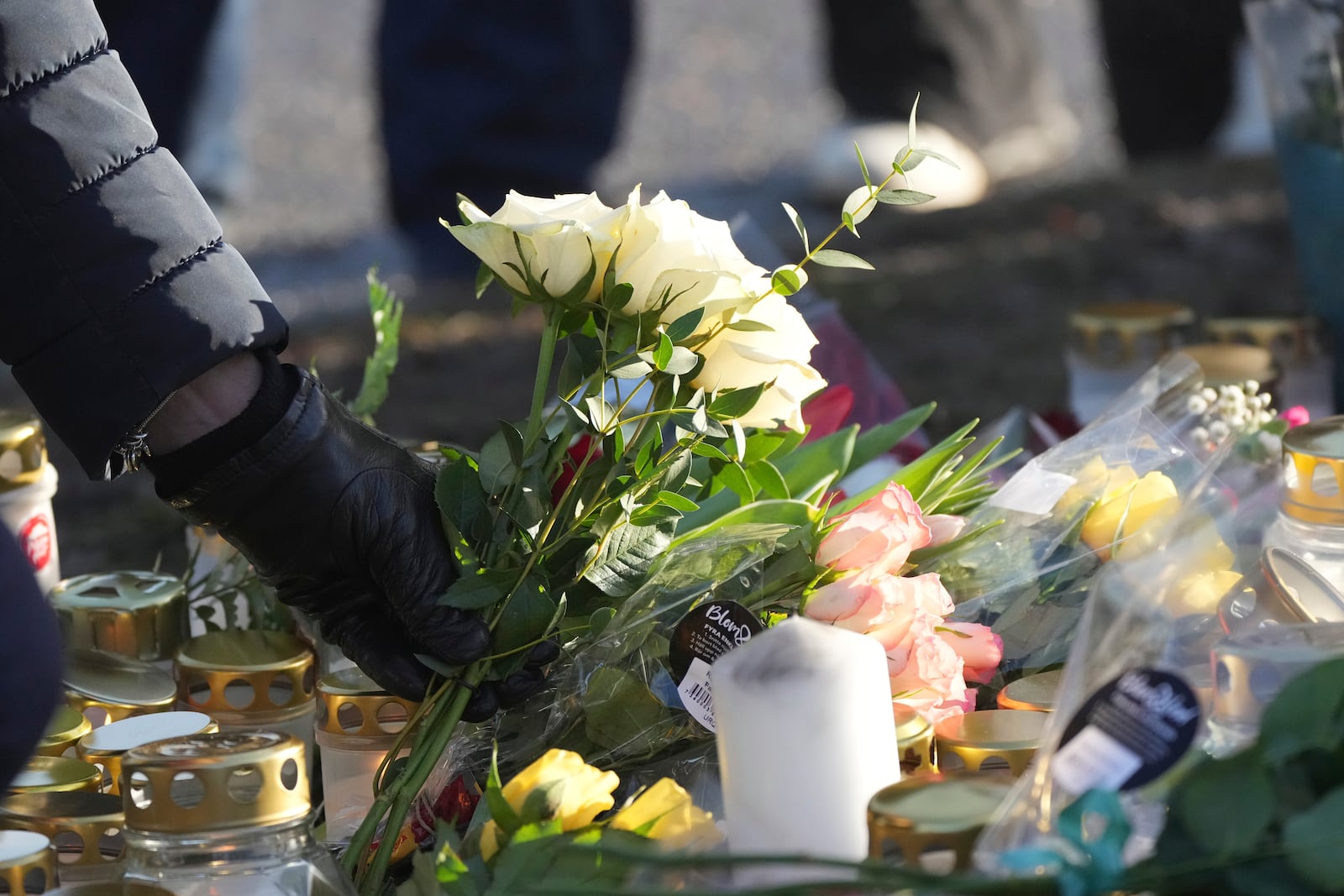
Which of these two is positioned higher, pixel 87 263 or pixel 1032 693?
pixel 87 263

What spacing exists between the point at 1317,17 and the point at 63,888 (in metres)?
1.54

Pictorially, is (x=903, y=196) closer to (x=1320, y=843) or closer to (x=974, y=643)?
(x=974, y=643)

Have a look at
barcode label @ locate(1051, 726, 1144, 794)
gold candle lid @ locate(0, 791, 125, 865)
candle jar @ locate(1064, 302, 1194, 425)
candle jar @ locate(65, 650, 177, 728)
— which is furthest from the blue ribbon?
candle jar @ locate(1064, 302, 1194, 425)

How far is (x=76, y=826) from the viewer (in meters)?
0.93

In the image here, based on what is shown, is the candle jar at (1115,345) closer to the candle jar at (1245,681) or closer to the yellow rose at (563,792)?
the candle jar at (1245,681)

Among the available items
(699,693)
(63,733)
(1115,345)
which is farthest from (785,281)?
(1115,345)

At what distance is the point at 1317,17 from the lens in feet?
5.46

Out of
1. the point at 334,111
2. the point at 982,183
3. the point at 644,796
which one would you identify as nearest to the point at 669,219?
the point at 644,796

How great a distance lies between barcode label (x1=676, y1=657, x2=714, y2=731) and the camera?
3.14ft

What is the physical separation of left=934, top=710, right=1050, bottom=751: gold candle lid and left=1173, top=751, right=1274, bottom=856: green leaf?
0.22 metres

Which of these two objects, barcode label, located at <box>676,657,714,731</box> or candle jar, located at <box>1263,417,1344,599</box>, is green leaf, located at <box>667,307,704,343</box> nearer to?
barcode label, located at <box>676,657,714,731</box>

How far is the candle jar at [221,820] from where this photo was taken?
2.65ft

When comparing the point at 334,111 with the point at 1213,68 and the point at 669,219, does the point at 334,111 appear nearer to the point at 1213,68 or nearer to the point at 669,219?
the point at 1213,68

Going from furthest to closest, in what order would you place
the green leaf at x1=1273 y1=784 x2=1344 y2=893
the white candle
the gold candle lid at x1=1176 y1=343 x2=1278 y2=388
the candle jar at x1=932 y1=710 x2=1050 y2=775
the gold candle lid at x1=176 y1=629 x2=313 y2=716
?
the gold candle lid at x1=1176 y1=343 x2=1278 y2=388 < the gold candle lid at x1=176 y1=629 x2=313 y2=716 < the candle jar at x1=932 y1=710 x2=1050 y2=775 < the white candle < the green leaf at x1=1273 y1=784 x2=1344 y2=893
